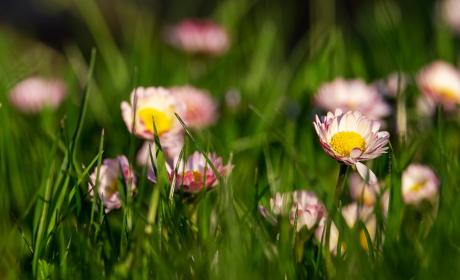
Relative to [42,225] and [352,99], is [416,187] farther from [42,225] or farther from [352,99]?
[42,225]

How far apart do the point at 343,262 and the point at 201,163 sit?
0.26 meters

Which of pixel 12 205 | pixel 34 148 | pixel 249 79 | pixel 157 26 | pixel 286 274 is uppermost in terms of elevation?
pixel 157 26

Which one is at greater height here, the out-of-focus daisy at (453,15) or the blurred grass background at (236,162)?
the out-of-focus daisy at (453,15)

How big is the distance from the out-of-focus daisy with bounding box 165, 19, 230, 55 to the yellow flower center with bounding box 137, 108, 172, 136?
0.76 meters

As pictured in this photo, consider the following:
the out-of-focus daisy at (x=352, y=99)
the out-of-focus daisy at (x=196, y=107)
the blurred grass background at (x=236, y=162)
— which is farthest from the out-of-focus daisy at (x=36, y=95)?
the out-of-focus daisy at (x=352, y=99)

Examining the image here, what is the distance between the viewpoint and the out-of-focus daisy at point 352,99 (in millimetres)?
985

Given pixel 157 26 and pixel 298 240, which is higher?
pixel 157 26

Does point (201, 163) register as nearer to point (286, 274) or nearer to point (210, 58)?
point (286, 274)

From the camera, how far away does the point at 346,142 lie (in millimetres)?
603

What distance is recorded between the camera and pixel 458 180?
706 millimetres

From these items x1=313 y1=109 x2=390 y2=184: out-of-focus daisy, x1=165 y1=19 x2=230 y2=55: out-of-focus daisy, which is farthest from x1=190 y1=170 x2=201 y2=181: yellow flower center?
x1=165 y1=19 x2=230 y2=55: out-of-focus daisy

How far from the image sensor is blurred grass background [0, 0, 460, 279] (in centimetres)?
55

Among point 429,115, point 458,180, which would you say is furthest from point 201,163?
point 429,115

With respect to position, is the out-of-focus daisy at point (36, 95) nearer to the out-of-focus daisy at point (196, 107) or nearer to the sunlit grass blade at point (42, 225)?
the out-of-focus daisy at point (196, 107)
